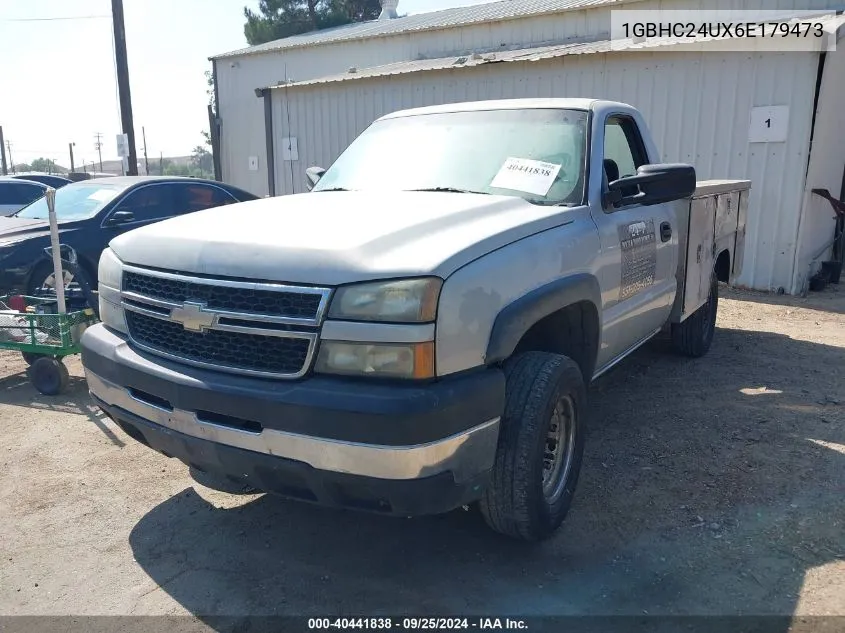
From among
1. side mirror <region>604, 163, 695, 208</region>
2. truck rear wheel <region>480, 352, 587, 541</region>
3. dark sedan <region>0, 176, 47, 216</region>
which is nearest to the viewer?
truck rear wheel <region>480, 352, 587, 541</region>

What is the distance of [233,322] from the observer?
2.55 meters

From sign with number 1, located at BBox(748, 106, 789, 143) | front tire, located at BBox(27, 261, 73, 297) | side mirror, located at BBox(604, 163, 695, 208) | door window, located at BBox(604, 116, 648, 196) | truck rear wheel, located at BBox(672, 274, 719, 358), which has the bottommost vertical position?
truck rear wheel, located at BBox(672, 274, 719, 358)

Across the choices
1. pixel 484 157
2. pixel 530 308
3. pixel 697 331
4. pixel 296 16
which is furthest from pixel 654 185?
pixel 296 16

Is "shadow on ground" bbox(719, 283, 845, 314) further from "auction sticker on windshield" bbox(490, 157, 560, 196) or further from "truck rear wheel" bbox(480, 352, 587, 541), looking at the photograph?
"truck rear wheel" bbox(480, 352, 587, 541)

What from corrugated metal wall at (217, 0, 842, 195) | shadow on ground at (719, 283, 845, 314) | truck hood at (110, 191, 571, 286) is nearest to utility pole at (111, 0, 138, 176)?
corrugated metal wall at (217, 0, 842, 195)

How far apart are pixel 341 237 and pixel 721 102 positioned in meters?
8.53

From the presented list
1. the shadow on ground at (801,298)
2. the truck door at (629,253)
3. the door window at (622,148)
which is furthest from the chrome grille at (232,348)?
the shadow on ground at (801,298)

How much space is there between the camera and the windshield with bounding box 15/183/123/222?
7.39 m

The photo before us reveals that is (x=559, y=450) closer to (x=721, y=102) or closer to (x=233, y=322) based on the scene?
(x=233, y=322)

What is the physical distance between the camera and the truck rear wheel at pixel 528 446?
271cm

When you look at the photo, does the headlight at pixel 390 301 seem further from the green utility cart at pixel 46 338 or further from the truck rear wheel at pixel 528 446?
the green utility cart at pixel 46 338

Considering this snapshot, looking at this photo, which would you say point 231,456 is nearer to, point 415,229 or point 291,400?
point 291,400

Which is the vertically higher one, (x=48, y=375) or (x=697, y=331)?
(x=697, y=331)

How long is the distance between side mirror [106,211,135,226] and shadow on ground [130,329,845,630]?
4.63 m
